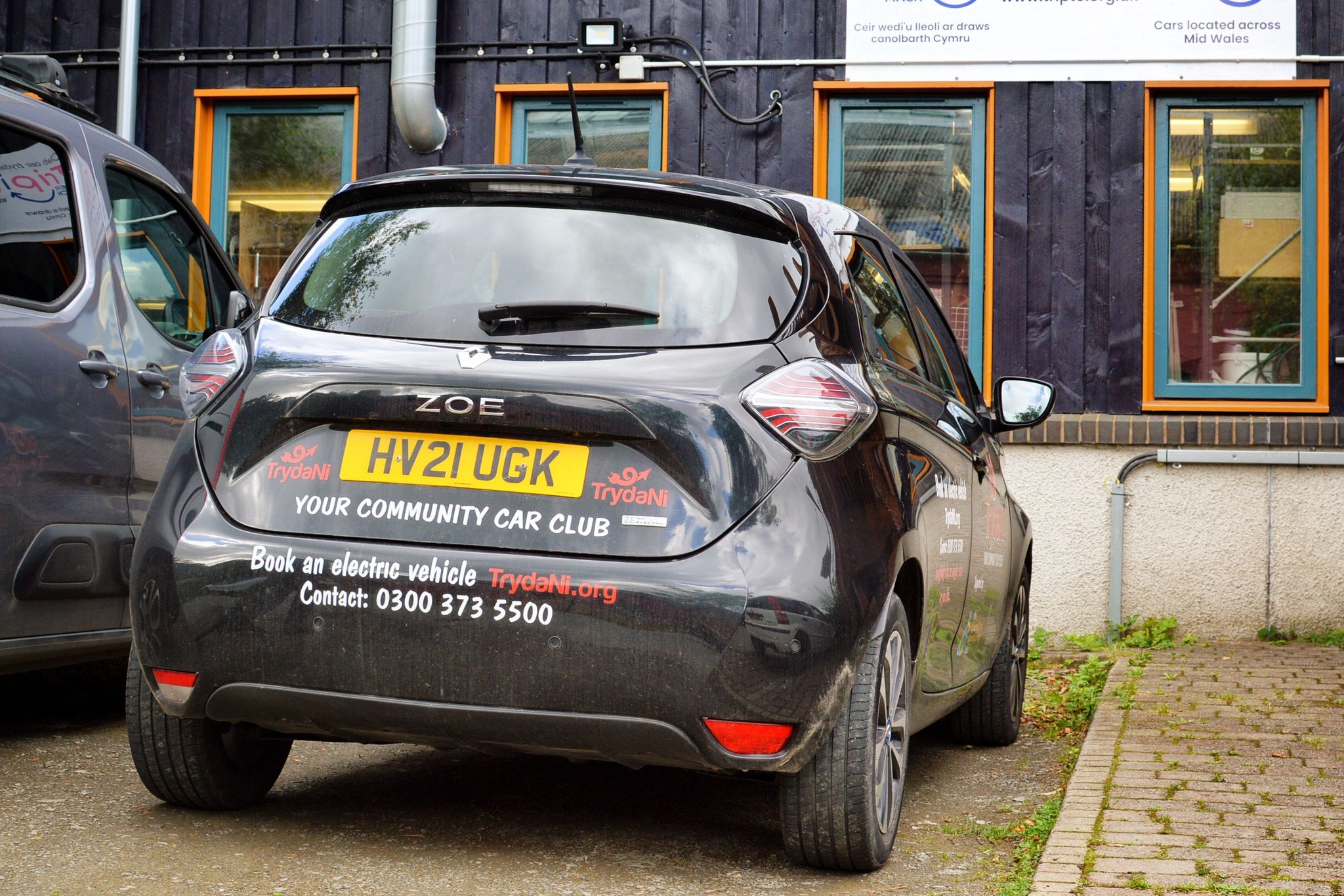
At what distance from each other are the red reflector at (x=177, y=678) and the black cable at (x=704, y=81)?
6872 millimetres

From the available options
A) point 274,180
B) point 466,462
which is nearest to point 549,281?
point 466,462

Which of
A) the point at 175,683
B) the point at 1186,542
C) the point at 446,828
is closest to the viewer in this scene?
the point at 175,683

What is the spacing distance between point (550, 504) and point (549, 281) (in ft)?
1.86

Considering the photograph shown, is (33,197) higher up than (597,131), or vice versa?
(597,131)

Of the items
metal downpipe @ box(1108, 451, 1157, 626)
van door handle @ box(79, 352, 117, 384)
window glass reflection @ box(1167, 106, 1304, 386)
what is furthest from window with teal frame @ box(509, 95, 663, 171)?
van door handle @ box(79, 352, 117, 384)

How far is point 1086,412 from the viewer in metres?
9.29

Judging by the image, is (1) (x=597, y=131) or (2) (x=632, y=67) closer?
(2) (x=632, y=67)

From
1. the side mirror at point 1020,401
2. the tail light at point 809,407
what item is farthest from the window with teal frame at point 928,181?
the tail light at point 809,407

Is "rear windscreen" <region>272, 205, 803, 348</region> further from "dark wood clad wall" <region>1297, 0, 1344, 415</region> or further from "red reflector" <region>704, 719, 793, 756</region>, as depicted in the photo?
"dark wood clad wall" <region>1297, 0, 1344, 415</region>

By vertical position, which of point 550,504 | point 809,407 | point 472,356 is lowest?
point 550,504

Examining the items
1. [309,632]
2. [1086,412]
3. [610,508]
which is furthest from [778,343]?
[1086,412]

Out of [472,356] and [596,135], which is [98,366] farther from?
[596,135]

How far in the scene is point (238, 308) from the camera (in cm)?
513

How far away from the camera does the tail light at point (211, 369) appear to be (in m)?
3.65
